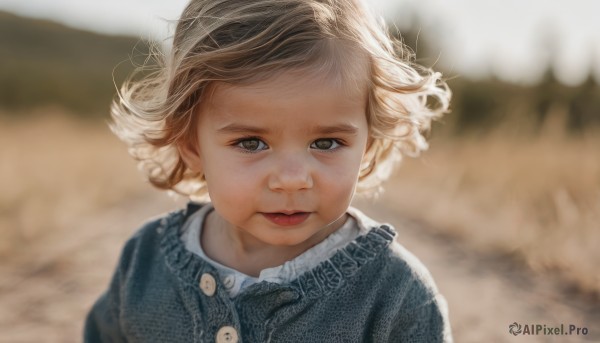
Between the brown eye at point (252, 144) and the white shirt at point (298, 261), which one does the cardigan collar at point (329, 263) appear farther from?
the brown eye at point (252, 144)

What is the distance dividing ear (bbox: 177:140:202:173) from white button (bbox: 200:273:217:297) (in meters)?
0.35

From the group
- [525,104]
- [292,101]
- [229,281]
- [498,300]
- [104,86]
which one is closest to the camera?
[292,101]

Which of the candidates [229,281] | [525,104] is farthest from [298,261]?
[525,104]

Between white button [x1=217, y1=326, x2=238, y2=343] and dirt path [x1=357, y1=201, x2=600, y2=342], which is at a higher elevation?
white button [x1=217, y1=326, x2=238, y2=343]

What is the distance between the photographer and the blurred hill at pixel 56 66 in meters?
19.1

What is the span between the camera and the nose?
5.20 feet

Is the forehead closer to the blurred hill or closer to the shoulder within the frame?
the shoulder

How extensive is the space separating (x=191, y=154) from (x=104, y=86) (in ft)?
78.4

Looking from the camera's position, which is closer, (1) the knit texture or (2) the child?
(2) the child

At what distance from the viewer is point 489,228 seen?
393 cm

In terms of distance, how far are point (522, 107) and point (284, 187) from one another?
4896 mm

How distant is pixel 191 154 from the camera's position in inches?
78.7

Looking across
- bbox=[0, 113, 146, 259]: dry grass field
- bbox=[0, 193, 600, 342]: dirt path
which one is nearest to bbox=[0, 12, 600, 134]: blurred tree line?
bbox=[0, 193, 600, 342]: dirt path

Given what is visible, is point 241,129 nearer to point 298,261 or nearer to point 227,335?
point 298,261
